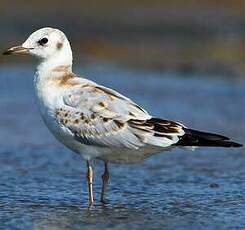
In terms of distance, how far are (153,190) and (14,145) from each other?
9.70 feet

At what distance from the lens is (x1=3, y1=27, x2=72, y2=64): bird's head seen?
9289 millimetres

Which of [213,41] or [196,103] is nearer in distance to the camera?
[196,103]

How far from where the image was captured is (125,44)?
2248cm

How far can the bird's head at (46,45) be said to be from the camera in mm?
9289

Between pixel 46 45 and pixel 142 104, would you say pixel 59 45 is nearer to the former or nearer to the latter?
pixel 46 45

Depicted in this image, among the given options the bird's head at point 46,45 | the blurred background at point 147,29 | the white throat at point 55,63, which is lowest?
the white throat at point 55,63

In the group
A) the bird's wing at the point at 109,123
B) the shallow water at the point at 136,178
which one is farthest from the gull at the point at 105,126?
the shallow water at the point at 136,178

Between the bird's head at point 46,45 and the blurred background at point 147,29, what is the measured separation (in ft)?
30.9

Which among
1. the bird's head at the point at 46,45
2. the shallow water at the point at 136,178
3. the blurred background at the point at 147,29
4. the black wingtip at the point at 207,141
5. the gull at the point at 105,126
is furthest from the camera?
the blurred background at the point at 147,29

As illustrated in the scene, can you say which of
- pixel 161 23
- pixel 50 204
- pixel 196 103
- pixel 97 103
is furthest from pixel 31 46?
pixel 161 23

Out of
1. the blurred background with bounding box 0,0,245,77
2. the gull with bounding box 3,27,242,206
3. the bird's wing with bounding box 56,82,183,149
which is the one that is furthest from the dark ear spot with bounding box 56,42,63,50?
the blurred background with bounding box 0,0,245,77

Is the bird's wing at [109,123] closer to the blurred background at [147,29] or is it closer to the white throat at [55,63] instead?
the white throat at [55,63]

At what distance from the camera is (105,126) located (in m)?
8.94

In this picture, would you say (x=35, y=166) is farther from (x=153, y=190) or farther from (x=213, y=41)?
(x=213, y=41)
